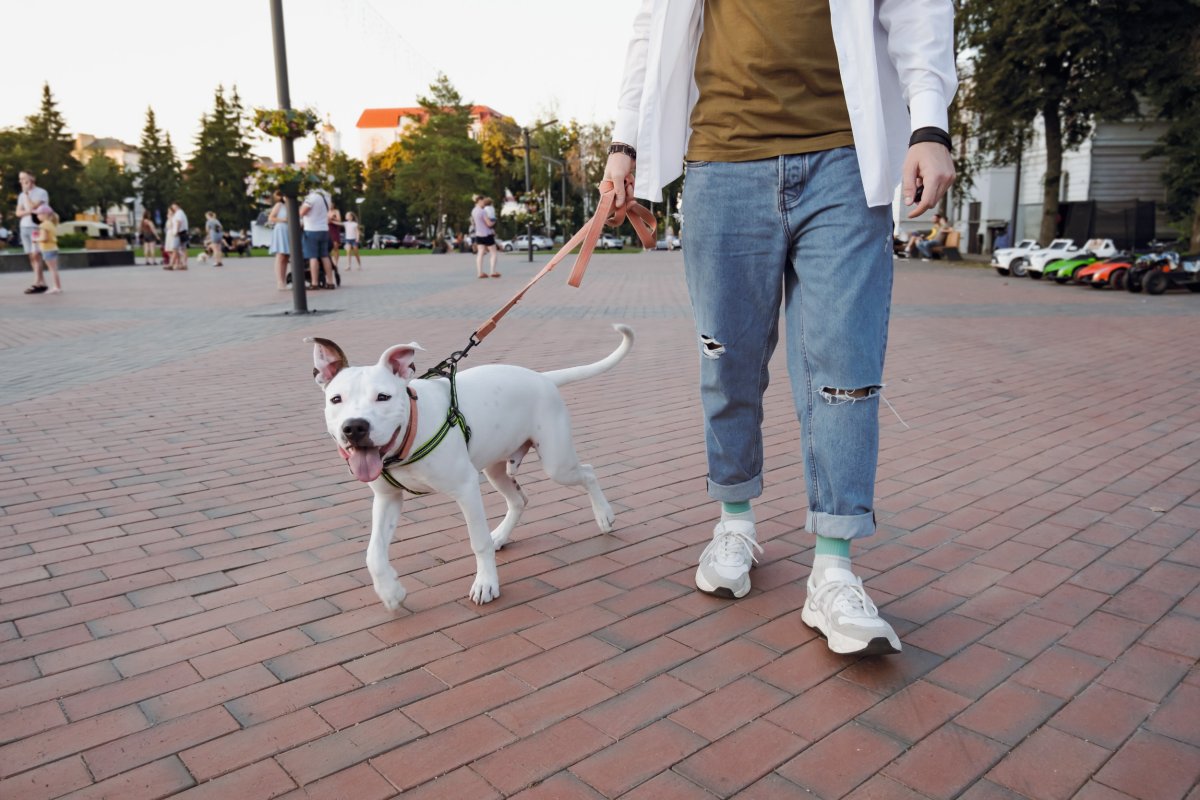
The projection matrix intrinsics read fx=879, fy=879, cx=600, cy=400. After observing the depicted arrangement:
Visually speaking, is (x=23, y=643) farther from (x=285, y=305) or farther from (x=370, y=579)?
(x=285, y=305)

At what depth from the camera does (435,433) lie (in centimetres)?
278

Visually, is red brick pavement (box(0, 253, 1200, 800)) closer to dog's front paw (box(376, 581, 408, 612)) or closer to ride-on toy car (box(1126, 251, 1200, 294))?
dog's front paw (box(376, 581, 408, 612))

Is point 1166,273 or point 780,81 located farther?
point 1166,273

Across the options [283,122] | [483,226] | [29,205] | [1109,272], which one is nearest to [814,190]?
[283,122]

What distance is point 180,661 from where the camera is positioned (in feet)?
8.57

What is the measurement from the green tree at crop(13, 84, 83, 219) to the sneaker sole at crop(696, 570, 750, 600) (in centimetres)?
8355

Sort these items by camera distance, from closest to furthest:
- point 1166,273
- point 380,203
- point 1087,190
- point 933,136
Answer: point 933,136 → point 1166,273 → point 1087,190 → point 380,203

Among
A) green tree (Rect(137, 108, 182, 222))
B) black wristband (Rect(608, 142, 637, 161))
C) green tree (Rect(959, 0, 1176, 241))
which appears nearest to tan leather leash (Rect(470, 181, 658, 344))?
black wristband (Rect(608, 142, 637, 161))

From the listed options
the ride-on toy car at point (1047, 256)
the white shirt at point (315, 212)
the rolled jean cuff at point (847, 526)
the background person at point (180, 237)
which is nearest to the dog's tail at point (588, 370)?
the rolled jean cuff at point (847, 526)

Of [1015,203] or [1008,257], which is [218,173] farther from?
[1008,257]

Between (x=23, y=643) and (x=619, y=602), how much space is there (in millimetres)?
1874

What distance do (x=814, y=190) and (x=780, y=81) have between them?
0.35 m

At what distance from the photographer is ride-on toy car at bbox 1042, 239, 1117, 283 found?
18.4m

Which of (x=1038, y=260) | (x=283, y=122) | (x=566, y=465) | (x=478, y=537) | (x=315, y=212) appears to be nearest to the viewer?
(x=478, y=537)
